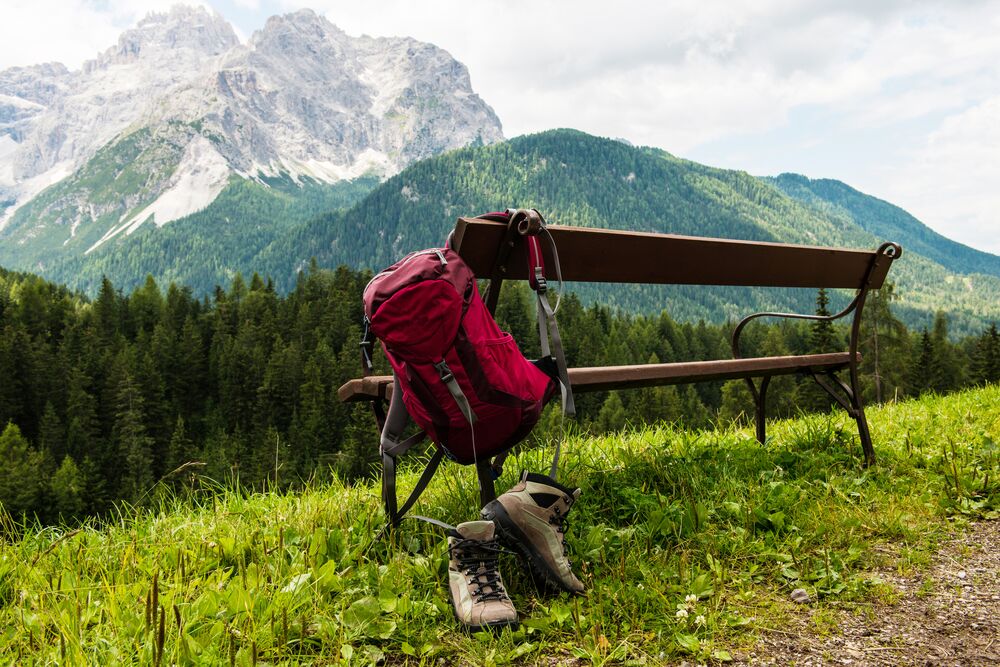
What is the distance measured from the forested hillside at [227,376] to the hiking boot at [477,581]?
4157cm

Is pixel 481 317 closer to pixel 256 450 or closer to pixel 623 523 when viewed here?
pixel 623 523

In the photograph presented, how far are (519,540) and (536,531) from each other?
→ 0.23 feet

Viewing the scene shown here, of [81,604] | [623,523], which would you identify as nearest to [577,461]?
[623,523]

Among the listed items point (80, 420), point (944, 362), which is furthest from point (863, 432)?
point (80, 420)

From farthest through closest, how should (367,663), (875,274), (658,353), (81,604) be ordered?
(658,353) → (875,274) → (81,604) → (367,663)

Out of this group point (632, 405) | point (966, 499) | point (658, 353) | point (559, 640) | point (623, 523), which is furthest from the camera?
point (658, 353)

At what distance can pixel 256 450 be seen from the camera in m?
60.1

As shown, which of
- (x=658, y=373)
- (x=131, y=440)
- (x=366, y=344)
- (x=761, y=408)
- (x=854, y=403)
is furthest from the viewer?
(x=131, y=440)

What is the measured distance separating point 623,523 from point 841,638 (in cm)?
108

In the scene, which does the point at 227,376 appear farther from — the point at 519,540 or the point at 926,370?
the point at 519,540

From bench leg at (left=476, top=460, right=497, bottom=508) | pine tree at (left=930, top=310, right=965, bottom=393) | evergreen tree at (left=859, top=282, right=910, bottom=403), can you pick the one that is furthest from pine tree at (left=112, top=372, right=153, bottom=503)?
bench leg at (left=476, top=460, right=497, bottom=508)

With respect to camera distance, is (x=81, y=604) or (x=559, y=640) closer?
(x=559, y=640)

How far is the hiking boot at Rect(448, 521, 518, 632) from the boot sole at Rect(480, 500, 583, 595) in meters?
0.04

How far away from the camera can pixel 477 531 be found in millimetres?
2396
